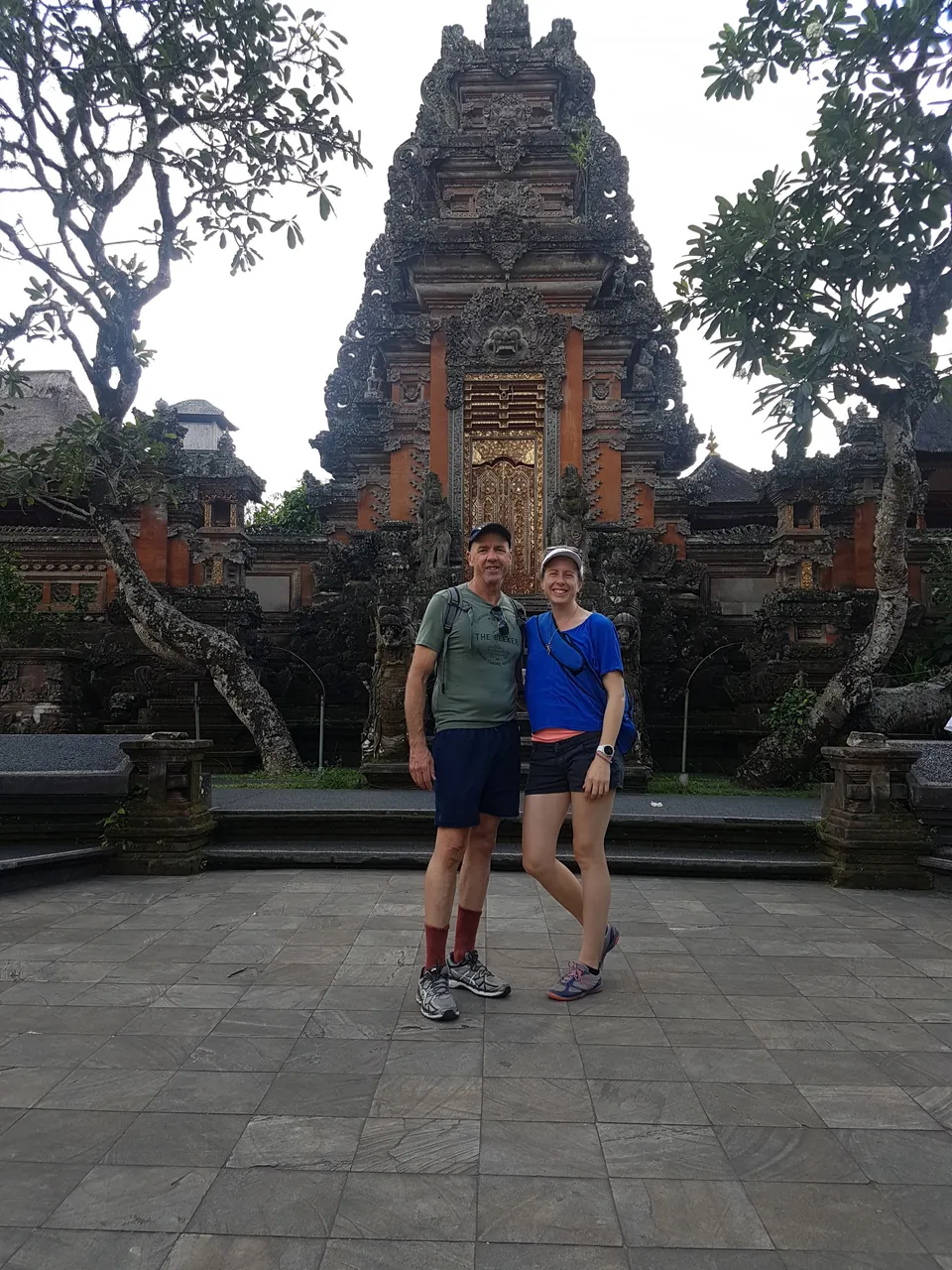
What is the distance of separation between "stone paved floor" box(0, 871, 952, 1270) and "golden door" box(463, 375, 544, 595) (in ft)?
31.0

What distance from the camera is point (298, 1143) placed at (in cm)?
226

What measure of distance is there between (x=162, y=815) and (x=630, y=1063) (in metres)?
4.24

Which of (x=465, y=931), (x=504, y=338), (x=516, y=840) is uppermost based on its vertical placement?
(x=504, y=338)

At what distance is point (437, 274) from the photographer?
13.4 m

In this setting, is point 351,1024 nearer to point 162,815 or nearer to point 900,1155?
point 900,1155

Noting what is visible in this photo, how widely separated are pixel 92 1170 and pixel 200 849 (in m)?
4.01

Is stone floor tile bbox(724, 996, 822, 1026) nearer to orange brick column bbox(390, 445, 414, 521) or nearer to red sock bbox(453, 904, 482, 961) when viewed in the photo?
red sock bbox(453, 904, 482, 961)

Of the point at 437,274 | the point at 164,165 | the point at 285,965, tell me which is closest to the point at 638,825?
the point at 285,965

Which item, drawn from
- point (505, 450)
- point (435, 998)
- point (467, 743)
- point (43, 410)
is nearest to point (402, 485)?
point (505, 450)

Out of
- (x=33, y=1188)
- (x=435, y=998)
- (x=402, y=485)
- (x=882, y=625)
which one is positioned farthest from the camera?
(x=402, y=485)

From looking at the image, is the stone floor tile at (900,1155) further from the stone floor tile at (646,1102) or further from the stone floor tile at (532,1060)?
the stone floor tile at (532,1060)

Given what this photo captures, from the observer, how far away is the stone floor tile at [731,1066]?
2680 mm

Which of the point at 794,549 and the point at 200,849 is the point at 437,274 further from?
the point at 200,849

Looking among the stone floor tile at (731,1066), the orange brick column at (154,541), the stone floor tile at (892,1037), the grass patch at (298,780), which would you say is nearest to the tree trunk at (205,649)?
the grass patch at (298,780)
